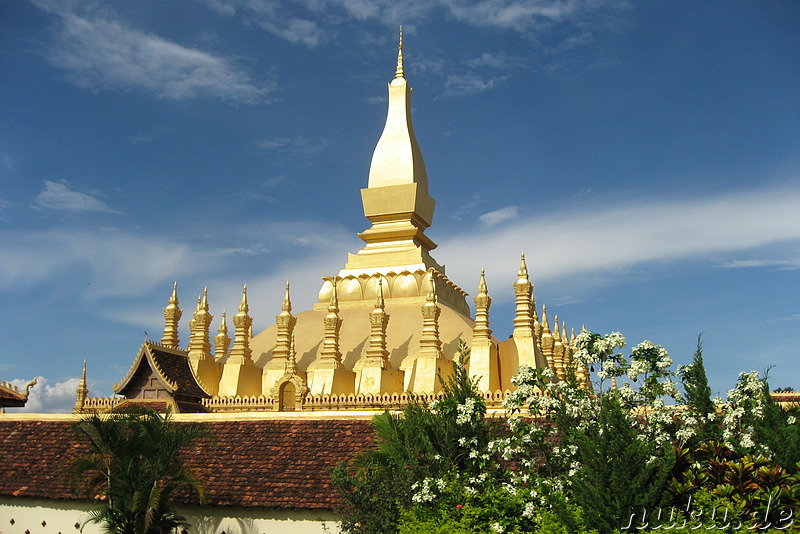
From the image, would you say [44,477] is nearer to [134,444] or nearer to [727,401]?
[134,444]

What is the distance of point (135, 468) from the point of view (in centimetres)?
1430

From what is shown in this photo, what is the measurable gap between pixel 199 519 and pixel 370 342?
1110 cm

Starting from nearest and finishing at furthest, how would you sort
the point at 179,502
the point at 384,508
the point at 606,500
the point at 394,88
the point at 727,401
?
1. the point at 606,500
2. the point at 384,508
3. the point at 727,401
4. the point at 179,502
5. the point at 394,88

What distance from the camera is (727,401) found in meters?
14.1

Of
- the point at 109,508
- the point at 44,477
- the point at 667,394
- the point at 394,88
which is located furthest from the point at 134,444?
the point at 394,88

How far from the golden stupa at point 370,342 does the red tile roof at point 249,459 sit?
5395mm

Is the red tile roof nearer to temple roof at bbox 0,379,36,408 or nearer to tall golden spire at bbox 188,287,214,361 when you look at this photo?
temple roof at bbox 0,379,36,408

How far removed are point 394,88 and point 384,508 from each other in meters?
26.5

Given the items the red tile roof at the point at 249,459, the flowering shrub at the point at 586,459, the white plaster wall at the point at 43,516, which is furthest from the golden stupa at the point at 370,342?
the flowering shrub at the point at 586,459

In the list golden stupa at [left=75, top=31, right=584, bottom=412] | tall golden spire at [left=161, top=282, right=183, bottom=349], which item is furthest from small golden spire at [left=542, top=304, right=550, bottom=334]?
tall golden spire at [left=161, top=282, right=183, bottom=349]

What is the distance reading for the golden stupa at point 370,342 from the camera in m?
24.0

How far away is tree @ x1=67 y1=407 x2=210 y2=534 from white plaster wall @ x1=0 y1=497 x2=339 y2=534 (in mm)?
696

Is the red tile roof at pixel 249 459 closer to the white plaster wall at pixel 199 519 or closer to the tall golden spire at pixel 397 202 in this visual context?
the white plaster wall at pixel 199 519

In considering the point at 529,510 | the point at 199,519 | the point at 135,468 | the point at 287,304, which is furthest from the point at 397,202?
the point at 529,510
